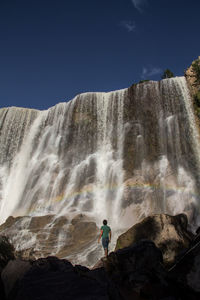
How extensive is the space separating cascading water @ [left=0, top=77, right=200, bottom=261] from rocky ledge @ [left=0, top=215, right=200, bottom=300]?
A: 11718 mm

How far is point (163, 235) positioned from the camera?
35.4 ft

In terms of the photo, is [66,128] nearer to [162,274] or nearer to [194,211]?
[194,211]

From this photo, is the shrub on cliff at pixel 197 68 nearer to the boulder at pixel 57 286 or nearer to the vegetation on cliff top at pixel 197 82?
the vegetation on cliff top at pixel 197 82

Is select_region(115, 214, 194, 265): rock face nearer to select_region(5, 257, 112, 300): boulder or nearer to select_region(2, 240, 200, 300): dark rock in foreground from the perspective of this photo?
select_region(2, 240, 200, 300): dark rock in foreground

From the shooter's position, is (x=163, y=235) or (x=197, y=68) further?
(x=197, y=68)

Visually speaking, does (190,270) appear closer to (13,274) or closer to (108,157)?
(13,274)

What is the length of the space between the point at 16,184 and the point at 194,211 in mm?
17630

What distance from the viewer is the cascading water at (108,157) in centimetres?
2117

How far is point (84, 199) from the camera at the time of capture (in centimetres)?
2234

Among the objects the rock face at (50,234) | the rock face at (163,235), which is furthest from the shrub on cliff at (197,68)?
the rock face at (163,235)

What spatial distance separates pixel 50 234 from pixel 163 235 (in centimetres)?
861

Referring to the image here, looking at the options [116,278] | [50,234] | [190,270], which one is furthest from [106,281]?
[50,234]

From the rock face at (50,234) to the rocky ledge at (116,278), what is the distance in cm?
770

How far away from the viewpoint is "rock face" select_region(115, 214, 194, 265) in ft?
33.5
